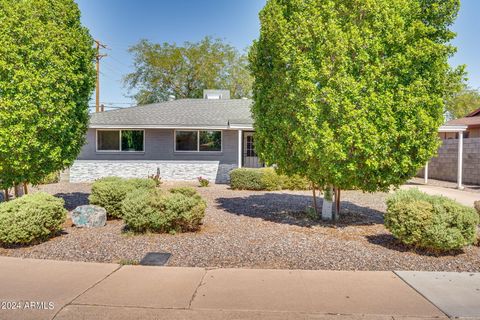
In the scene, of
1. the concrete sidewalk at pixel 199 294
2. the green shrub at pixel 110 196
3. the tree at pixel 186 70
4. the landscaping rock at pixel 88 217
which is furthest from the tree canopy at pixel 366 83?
the tree at pixel 186 70

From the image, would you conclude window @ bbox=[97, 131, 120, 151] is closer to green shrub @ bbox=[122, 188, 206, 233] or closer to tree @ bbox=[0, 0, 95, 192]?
tree @ bbox=[0, 0, 95, 192]

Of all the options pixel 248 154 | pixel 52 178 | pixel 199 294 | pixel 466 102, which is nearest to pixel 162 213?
pixel 199 294

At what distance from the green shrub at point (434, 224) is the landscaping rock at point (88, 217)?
18.5 ft

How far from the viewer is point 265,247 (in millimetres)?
5672

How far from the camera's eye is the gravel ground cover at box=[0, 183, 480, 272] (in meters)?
5.01

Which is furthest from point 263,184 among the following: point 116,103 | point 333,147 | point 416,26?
point 116,103

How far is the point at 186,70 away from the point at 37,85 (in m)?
29.4

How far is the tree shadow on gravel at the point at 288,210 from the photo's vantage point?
781cm

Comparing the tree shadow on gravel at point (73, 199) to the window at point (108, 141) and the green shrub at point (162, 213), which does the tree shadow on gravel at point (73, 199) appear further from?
the window at point (108, 141)

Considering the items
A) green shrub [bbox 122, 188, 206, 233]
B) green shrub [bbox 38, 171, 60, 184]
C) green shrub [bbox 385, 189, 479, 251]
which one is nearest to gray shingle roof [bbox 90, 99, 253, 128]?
green shrub [bbox 38, 171, 60, 184]

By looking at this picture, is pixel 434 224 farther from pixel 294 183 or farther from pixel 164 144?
pixel 164 144

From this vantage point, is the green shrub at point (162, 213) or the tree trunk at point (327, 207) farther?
the tree trunk at point (327, 207)

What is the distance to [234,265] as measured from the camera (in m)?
4.89

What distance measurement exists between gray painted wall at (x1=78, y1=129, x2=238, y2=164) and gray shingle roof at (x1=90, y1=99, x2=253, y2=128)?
726mm
